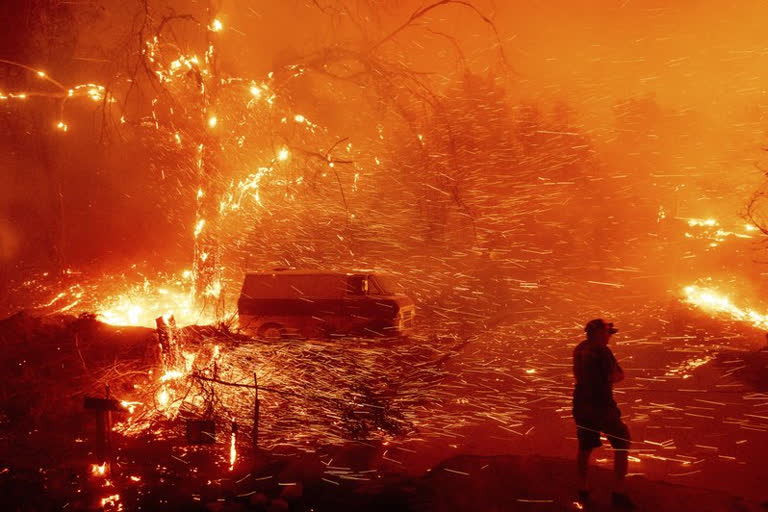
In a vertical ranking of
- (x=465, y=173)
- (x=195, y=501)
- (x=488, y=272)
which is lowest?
(x=195, y=501)

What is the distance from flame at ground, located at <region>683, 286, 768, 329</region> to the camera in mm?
18469

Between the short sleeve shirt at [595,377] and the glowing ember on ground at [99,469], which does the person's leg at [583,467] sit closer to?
the short sleeve shirt at [595,377]

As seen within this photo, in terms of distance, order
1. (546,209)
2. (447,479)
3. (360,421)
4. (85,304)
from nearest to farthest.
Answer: (447,479) < (360,421) < (85,304) < (546,209)

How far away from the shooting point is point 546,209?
103 feet

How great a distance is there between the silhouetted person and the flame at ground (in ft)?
53.3

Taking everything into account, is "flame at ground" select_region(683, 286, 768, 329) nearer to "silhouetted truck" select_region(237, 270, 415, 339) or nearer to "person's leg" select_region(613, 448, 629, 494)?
"silhouetted truck" select_region(237, 270, 415, 339)

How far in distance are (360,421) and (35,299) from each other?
49.8ft

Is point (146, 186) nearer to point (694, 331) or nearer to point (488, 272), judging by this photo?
point (488, 272)

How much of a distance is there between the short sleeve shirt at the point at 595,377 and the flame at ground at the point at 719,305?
53.4 ft

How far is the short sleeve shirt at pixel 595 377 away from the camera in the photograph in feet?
14.9

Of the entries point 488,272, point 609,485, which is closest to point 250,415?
point 609,485

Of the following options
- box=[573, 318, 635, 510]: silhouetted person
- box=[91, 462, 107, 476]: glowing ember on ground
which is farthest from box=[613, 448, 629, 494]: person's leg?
box=[91, 462, 107, 476]: glowing ember on ground

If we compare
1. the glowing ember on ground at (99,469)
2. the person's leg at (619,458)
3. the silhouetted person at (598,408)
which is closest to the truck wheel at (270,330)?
the glowing ember on ground at (99,469)

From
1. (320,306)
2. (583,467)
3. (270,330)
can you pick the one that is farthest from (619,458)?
(270,330)
